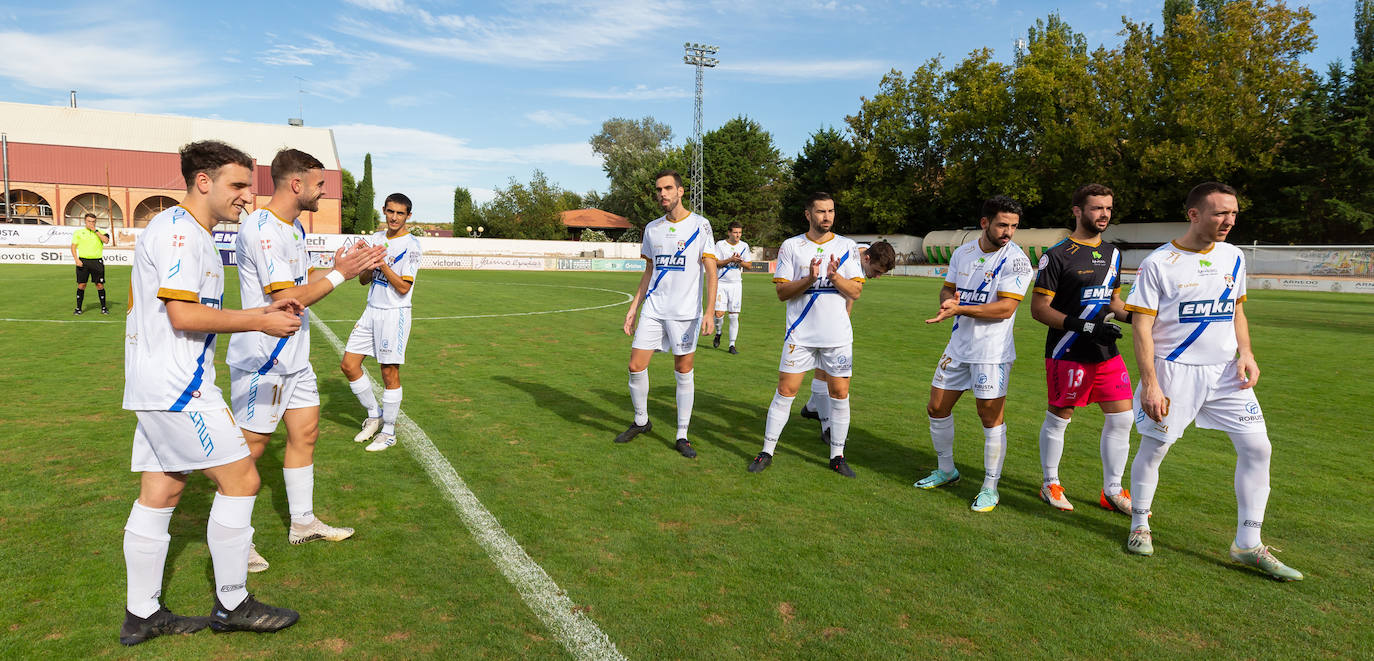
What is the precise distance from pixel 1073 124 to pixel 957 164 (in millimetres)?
9040

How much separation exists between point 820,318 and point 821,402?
5.89 feet

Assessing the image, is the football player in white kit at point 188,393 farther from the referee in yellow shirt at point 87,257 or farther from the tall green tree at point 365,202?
the tall green tree at point 365,202

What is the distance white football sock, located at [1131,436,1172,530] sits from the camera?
4383mm

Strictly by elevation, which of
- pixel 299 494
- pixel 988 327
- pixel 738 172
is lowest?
pixel 299 494

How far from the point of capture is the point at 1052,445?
17.3 ft

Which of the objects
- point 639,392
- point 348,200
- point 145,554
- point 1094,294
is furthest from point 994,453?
point 348,200

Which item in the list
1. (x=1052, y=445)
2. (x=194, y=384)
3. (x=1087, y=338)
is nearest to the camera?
(x=194, y=384)

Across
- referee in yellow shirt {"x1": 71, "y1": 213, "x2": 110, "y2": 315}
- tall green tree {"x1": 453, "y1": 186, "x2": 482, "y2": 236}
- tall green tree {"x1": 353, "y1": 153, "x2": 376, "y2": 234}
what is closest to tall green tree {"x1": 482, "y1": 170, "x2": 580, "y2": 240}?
tall green tree {"x1": 453, "y1": 186, "x2": 482, "y2": 236}

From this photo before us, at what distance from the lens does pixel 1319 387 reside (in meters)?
10.0

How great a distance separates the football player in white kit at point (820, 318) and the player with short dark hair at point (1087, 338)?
4.62 feet

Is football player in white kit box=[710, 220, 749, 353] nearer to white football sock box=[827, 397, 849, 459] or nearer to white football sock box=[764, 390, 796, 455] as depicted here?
white football sock box=[764, 390, 796, 455]

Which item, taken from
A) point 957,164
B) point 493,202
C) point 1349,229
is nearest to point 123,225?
point 493,202

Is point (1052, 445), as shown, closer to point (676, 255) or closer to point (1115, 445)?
point (1115, 445)

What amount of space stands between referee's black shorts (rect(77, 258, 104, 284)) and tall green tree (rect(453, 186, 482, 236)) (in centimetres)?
6234
